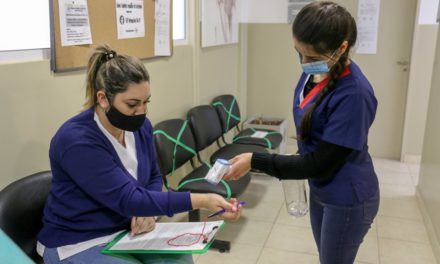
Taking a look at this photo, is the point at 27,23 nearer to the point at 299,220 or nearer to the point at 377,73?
the point at 299,220

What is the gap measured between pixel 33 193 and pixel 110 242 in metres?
0.38

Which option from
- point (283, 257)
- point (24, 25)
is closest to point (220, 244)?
point (283, 257)

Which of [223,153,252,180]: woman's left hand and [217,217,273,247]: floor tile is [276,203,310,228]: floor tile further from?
[223,153,252,180]: woman's left hand

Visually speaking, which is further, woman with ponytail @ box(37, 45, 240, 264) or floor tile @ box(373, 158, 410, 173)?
floor tile @ box(373, 158, 410, 173)

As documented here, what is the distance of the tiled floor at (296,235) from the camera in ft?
8.73

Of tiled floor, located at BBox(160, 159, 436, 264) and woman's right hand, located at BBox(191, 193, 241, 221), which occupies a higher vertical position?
woman's right hand, located at BBox(191, 193, 241, 221)

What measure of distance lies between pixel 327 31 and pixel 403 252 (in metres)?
2.02

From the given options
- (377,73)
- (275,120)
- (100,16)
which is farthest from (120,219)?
(377,73)

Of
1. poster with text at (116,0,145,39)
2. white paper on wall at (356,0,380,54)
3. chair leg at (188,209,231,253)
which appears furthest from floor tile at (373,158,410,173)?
poster with text at (116,0,145,39)

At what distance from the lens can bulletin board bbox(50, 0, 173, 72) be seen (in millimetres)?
1875

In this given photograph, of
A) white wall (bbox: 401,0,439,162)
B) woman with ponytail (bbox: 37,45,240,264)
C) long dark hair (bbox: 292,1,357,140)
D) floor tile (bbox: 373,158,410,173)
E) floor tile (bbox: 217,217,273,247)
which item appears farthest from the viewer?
floor tile (bbox: 373,158,410,173)

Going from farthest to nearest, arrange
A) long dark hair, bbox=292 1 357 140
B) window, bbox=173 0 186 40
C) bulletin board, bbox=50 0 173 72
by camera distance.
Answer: window, bbox=173 0 186 40
bulletin board, bbox=50 0 173 72
long dark hair, bbox=292 1 357 140

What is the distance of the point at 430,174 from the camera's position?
3.10 meters

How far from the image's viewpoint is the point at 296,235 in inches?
116
